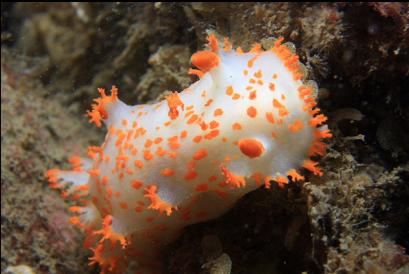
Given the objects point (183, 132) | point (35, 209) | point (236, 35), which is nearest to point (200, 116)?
point (183, 132)

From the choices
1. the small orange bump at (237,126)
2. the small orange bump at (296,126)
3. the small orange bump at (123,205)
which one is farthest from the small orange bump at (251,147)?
the small orange bump at (123,205)

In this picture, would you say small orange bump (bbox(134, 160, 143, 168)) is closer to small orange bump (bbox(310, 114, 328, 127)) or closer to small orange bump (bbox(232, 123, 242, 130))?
small orange bump (bbox(232, 123, 242, 130))

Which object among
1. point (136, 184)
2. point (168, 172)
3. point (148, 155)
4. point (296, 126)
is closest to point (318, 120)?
point (296, 126)

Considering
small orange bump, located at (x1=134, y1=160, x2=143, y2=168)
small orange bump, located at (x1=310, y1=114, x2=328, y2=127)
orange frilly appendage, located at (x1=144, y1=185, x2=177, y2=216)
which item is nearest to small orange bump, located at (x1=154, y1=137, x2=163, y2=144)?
small orange bump, located at (x1=134, y1=160, x2=143, y2=168)

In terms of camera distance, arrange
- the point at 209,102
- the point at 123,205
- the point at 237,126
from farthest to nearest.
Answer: the point at 123,205
the point at 209,102
the point at 237,126

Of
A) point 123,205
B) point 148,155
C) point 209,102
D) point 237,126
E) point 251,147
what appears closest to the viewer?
point 251,147

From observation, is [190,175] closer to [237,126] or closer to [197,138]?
[197,138]

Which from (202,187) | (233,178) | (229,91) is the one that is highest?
(229,91)

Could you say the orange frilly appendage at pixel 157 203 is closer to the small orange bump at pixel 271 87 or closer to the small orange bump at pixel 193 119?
the small orange bump at pixel 193 119
